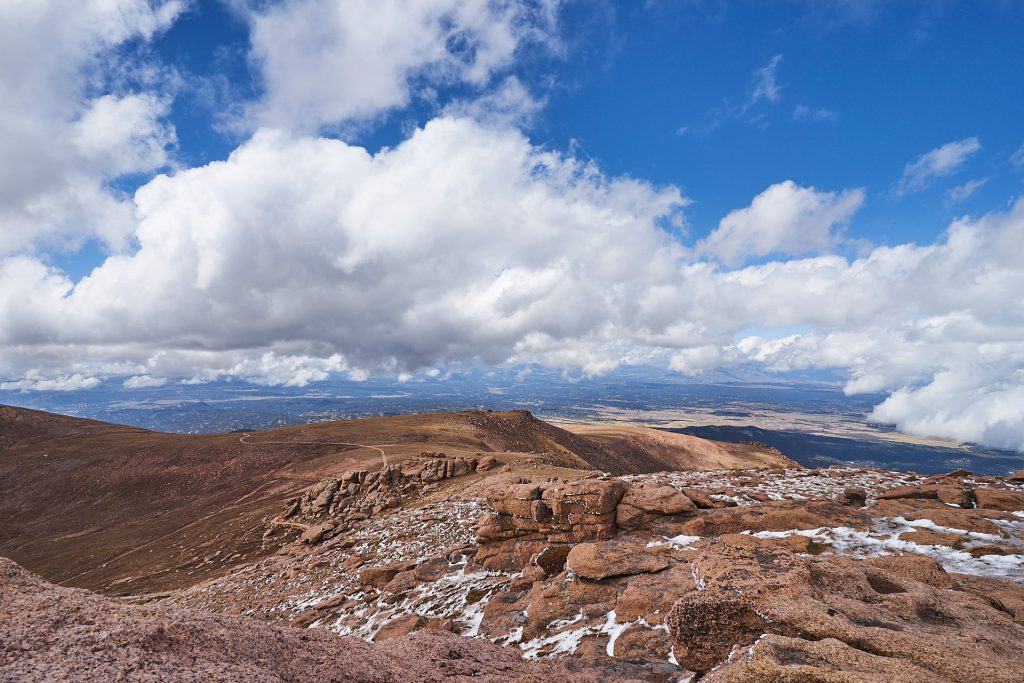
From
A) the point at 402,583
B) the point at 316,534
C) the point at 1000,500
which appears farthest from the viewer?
the point at 316,534

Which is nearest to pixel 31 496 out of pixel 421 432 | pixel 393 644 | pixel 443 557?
pixel 421 432

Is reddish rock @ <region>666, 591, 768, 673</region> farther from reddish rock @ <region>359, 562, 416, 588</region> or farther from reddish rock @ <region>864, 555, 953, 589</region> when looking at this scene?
reddish rock @ <region>359, 562, 416, 588</region>

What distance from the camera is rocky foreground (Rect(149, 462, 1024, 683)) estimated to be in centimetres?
651

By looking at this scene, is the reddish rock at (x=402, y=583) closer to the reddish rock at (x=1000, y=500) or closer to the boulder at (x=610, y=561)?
the boulder at (x=610, y=561)

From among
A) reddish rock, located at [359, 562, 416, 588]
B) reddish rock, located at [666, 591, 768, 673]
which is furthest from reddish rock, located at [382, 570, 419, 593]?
reddish rock, located at [666, 591, 768, 673]

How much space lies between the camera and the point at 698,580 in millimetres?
9125

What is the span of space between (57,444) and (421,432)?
224 feet

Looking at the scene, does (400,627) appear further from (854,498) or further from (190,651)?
(854,498)

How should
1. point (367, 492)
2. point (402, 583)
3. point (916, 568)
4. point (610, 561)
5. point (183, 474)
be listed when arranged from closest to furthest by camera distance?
point (916, 568) < point (610, 561) < point (402, 583) < point (367, 492) < point (183, 474)

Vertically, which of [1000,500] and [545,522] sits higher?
[1000,500]

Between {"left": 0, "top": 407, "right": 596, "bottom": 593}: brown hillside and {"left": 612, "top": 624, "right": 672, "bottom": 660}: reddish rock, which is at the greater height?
{"left": 612, "top": 624, "right": 672, "bottom": 660}: reddish rock

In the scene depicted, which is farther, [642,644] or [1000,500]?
[1000,500]

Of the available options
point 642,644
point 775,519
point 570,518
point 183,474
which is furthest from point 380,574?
point 183,474

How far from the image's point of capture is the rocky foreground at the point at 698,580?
21.4ft
